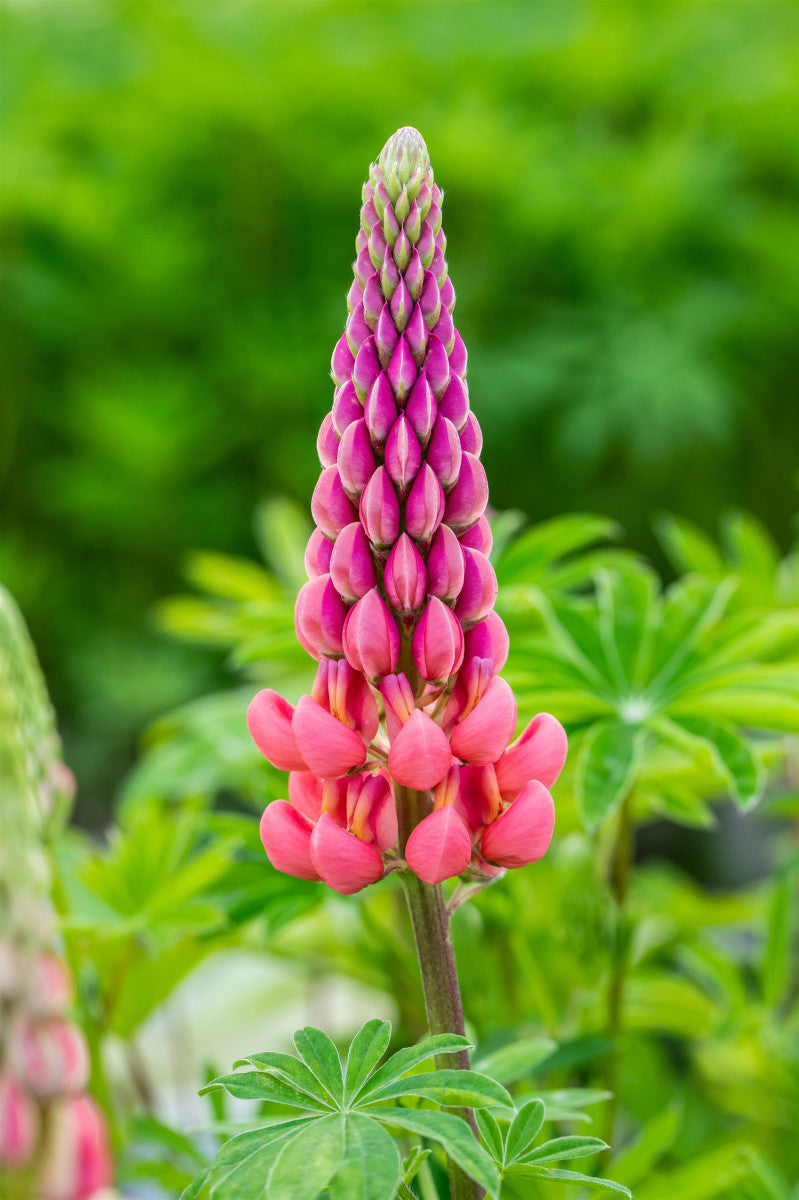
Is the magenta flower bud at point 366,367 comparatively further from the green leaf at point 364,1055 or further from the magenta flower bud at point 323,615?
the green leaf at point 364,1055

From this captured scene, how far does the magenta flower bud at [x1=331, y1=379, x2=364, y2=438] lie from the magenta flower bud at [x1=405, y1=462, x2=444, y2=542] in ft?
0.13

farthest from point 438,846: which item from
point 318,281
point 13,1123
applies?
point 318,281

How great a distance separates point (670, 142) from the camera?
9.71 ft

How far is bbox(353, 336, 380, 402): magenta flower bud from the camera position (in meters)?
0.46

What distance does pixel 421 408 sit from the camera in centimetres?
45

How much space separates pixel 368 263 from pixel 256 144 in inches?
110

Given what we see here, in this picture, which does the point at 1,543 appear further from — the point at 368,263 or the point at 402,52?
the point at 368,263

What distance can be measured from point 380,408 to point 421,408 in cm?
2

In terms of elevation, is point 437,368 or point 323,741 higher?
point 437,368

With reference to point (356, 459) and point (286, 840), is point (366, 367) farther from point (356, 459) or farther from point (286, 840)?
point (286, 840)

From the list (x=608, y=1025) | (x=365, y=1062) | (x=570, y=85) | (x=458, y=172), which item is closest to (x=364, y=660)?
(x=365, y=1062)

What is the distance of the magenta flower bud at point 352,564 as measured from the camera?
0.46 metres

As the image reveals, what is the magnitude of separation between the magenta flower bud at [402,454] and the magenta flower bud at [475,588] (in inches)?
1.7

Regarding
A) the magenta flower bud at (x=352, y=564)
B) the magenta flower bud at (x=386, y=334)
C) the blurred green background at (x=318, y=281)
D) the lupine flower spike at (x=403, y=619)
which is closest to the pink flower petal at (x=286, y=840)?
the lupine flower spike at (x=403, y=619)
